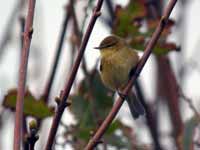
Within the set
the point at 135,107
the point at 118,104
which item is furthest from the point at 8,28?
the point at 118,104

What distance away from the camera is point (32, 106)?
2.29 metres

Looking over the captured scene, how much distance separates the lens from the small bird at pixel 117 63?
2932mm

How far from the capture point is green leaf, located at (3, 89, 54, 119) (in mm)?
2254

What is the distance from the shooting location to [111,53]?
10.3 ft

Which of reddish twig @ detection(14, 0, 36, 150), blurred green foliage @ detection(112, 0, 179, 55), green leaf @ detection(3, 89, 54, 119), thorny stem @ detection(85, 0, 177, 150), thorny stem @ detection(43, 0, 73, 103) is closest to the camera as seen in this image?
reddish twig @ detection(14, 0, 36, 150)

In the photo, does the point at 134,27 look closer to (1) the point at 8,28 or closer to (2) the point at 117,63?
(2) the point at 117,63

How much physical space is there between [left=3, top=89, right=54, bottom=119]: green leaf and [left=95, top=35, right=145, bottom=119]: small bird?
0.73 metres

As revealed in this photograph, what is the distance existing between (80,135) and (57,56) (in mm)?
482

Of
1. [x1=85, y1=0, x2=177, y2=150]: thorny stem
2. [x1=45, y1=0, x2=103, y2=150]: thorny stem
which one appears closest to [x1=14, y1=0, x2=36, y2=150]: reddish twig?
[x1=45, y1=0, x2=103, y2=150]: thorny stem

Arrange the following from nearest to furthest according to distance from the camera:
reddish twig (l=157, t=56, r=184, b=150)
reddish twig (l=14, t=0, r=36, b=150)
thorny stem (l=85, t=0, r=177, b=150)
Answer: reddish twig (l=14, t=0, r=36, b=150), thorny stem (l=85, t=0, r=177, b=150), reddish twig (l=157, t=56, r=184, b=150)

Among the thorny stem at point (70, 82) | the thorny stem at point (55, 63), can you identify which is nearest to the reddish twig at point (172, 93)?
the thorny stem at point (55, 63)

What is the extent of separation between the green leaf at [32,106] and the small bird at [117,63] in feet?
2.39

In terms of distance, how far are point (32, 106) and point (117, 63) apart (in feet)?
2.98

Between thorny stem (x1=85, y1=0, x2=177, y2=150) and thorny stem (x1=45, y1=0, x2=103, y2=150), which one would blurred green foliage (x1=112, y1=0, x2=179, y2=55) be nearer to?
thorny stem (x1=85, y1=0, x2=177, y2=150)
